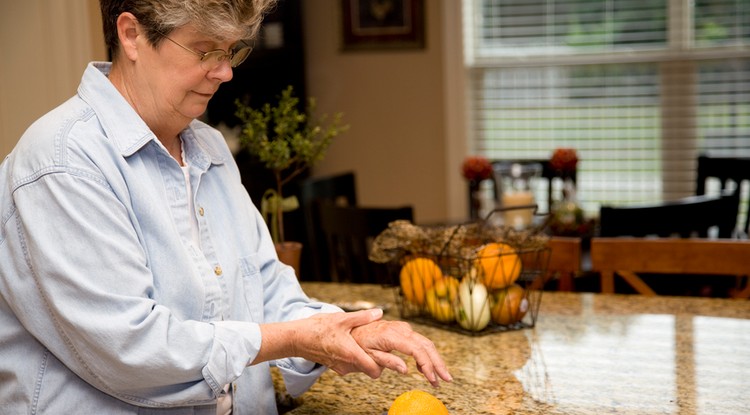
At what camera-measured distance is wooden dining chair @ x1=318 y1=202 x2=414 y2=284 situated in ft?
8.16

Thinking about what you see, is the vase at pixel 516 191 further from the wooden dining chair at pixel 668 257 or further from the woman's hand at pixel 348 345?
the woman's hand at pixel 348 345

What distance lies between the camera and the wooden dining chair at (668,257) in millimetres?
1925

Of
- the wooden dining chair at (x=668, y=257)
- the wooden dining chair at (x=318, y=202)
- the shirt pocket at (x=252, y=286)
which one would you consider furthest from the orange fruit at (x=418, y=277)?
the wooden dining chair at (x=318, y=202)

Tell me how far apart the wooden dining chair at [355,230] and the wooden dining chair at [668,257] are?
0.61 meters

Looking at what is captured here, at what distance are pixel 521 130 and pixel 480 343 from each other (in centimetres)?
333

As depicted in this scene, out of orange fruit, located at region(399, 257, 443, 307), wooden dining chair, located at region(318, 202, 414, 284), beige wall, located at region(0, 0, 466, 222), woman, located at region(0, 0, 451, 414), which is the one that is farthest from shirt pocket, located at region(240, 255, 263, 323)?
beige wall, located at region(0, 0, 466, 222)

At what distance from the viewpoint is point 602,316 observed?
1759 mm

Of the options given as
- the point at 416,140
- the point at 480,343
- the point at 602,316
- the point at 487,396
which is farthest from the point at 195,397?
the point at 416,140

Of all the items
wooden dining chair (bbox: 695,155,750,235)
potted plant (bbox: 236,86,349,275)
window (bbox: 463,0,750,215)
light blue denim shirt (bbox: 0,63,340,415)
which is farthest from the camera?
window (bbox: 463,0,750,215)

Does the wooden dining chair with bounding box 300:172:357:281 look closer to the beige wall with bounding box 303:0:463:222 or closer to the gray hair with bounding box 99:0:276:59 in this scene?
the beige wall with bounding box 303:0:463:222

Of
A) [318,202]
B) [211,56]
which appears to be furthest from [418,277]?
[318,202]

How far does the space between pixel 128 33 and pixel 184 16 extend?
0.08 m

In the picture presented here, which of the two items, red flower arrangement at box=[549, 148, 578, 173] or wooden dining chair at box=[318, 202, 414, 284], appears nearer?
wooden dining chair at box=[318, 202, 414, 284]

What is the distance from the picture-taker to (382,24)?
4793 mm
